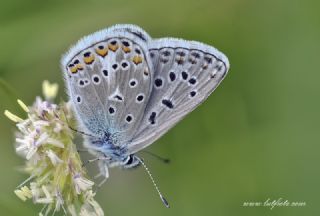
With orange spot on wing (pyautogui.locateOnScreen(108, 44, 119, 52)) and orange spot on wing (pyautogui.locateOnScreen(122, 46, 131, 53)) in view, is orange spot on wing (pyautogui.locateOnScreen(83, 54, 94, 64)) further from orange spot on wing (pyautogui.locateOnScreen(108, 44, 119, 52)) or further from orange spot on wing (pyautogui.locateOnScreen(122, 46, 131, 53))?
orange spot on wing (pyautogui.locateOnScreen(122, 46, 131, 53))

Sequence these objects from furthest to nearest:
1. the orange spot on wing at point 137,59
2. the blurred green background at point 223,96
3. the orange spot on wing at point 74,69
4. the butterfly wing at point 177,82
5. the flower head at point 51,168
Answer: the blurred green background at point 223,96 → the orange spot on wing at point 137,59 → the orange spot on wing at point 74,69 → the butterfly wing at point 177,82 → the flower head at point 51,168

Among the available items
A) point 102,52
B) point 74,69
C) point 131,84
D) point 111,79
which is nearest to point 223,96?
point 131,84

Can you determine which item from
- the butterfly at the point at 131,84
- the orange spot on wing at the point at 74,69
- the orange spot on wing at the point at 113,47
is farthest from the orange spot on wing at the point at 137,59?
the orange spot on wing at the point at 74,69

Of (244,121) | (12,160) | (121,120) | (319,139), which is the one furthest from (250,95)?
(12,160)

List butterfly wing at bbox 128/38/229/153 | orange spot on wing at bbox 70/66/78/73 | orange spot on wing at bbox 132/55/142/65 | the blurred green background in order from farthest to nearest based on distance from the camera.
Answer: the blurred green background < orange spot on wing at bbox 132/55/142/65 < orange spot on wing at bbox 70/66/78/73 < butterfly wing at bbox 128/38/229/153

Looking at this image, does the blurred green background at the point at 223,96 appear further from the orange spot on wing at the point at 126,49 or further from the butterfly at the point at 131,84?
the orange spot on wing at the point at 126,49

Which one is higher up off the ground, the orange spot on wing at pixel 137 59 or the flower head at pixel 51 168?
the orange spot on wing at pixel 137 59

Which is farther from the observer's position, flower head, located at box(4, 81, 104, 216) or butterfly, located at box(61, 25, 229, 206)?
butterfly, located at box(61, 25, 229, 206)

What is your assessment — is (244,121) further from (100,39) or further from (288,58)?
(100,39)

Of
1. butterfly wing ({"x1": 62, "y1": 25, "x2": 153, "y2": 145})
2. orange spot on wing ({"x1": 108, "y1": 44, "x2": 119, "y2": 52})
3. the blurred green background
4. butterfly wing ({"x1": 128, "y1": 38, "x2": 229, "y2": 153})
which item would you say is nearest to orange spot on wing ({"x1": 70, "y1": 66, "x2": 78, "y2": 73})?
butterfly wing ({"x1": 62, "y1": 25, "x2": 153, "y2": 145})
